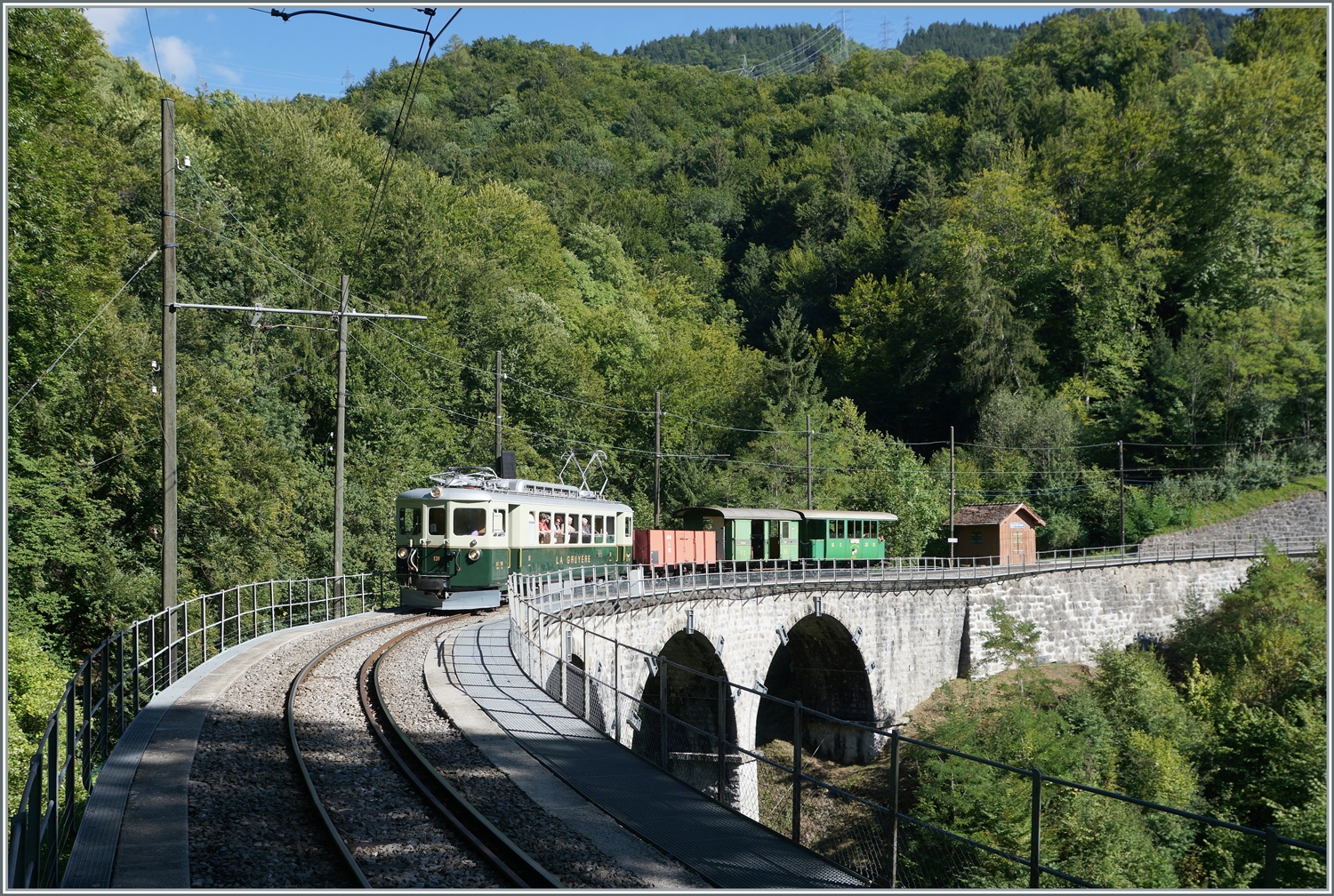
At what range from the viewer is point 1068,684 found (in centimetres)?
3988

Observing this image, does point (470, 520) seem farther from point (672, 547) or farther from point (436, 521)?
point (672, 547)

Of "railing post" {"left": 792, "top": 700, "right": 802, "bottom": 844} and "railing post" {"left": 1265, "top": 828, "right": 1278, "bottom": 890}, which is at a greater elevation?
"railing post" {"left": 1265, "top": 828, "right": 1278, "bottom": 890}

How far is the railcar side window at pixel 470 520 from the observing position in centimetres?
2438

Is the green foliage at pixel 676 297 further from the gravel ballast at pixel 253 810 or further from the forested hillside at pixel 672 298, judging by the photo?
the gravel ballast at pixel 253 810

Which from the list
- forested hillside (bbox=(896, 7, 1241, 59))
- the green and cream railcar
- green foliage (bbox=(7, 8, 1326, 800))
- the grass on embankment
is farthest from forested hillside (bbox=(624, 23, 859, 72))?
the green and cream railcar

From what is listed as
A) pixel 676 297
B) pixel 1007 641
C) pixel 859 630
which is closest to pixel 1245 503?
pixel 1007 641

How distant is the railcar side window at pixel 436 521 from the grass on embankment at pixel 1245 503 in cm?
4593

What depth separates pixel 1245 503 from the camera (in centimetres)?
5662

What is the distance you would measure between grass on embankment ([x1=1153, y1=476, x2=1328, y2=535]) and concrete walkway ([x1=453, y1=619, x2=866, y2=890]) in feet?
172

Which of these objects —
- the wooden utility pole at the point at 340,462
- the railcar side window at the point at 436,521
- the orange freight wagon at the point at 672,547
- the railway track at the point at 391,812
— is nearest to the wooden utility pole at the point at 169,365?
→ the railway track at the point at 391,812

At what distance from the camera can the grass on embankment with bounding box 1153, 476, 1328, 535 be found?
56156 millimetres

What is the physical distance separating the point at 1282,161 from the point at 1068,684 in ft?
137

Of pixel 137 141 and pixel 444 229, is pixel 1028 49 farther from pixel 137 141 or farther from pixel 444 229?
pixel 137 141

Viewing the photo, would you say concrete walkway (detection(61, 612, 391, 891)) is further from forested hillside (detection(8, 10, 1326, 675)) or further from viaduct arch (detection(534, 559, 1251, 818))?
forested hillside (detection(8, 10, 1326, 675))
